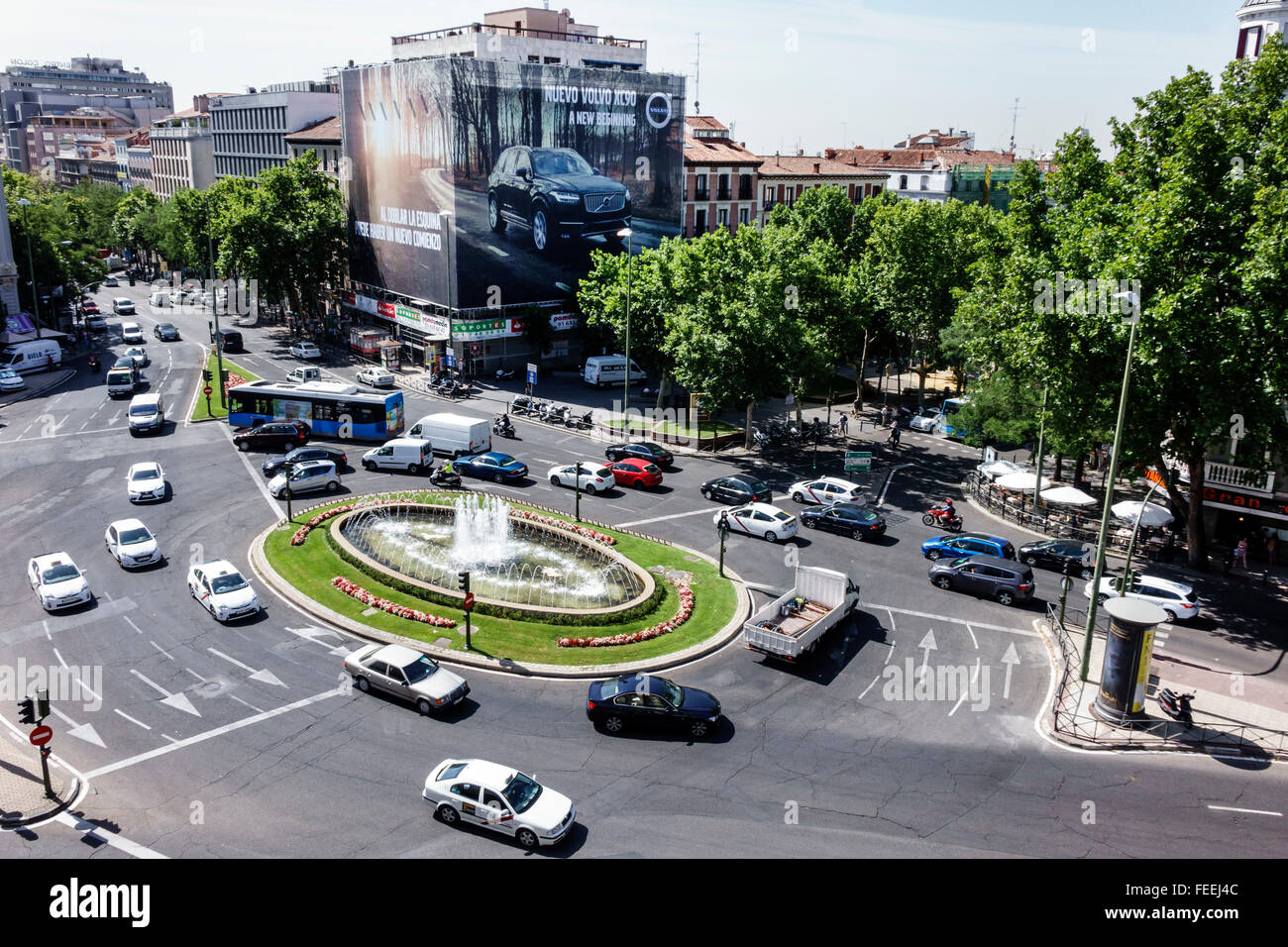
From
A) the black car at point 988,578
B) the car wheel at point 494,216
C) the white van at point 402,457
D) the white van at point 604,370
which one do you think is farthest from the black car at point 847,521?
the car wheel at point 494,216

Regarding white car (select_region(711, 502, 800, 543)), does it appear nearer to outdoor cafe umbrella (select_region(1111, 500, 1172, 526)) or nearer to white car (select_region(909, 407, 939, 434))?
outdoor cafe umbrella (select_region(1111, 500, 1172, 526))

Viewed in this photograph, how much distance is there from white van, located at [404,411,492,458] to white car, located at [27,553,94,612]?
62.3 ft

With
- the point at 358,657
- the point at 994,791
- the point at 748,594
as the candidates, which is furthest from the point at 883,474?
the point at 358,657

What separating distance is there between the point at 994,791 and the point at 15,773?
24450 millimetres

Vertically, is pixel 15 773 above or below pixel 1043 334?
below

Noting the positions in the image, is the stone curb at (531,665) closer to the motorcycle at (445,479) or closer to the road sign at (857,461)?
the motorcycle at (445,479)

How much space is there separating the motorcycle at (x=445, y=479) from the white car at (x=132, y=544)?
12829mm

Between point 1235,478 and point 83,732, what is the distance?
43.6 meters

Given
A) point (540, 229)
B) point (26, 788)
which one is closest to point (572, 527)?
point (26, 788)

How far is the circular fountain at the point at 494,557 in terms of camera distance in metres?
32.1

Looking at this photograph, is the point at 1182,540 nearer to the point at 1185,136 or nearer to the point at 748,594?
the point at 1185,136

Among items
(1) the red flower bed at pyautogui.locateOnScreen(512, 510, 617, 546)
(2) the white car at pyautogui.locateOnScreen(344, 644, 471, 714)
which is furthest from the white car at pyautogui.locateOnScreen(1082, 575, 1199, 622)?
(2) the white car at pyautogui.locateOnScreen(344, 644, 471, 714)

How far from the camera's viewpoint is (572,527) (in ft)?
125
